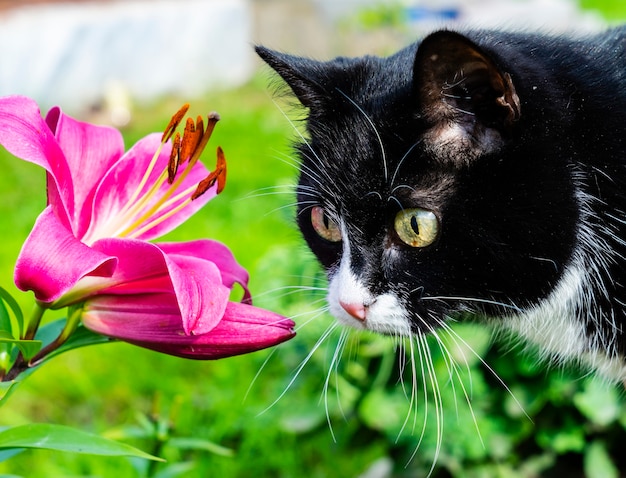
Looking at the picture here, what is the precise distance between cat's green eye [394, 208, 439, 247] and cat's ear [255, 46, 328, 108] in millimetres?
194

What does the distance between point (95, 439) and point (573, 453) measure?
126 cm

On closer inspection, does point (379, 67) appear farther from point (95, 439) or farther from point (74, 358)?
point (74, 358)

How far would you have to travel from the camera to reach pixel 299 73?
0.97m

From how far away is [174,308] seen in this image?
696 mm

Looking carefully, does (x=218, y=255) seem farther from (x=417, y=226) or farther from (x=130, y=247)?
(x=417, y=226)

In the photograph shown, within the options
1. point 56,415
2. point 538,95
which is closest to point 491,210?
point 538,95

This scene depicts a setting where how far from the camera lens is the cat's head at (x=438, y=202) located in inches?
35.8

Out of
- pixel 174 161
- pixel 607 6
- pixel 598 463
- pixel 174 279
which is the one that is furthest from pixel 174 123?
pixel 607 6

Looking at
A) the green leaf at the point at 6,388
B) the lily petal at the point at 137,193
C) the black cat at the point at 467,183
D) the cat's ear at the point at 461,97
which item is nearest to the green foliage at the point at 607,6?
the black cat at the point at 467,183

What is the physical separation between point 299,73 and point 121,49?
3272mm

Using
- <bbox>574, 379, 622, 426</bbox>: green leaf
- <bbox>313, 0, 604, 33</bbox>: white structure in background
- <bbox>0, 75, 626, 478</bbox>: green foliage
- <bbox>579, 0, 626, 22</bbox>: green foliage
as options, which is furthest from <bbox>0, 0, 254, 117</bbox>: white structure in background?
<bbox>574, 379, 622, 426</bbox>: green leaf

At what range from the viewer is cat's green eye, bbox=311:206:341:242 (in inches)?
40.5

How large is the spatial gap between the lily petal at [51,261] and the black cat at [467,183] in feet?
1.24

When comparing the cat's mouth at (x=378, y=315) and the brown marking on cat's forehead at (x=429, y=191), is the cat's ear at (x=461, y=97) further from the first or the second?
the cat's mouth at (x=378, y=315)
